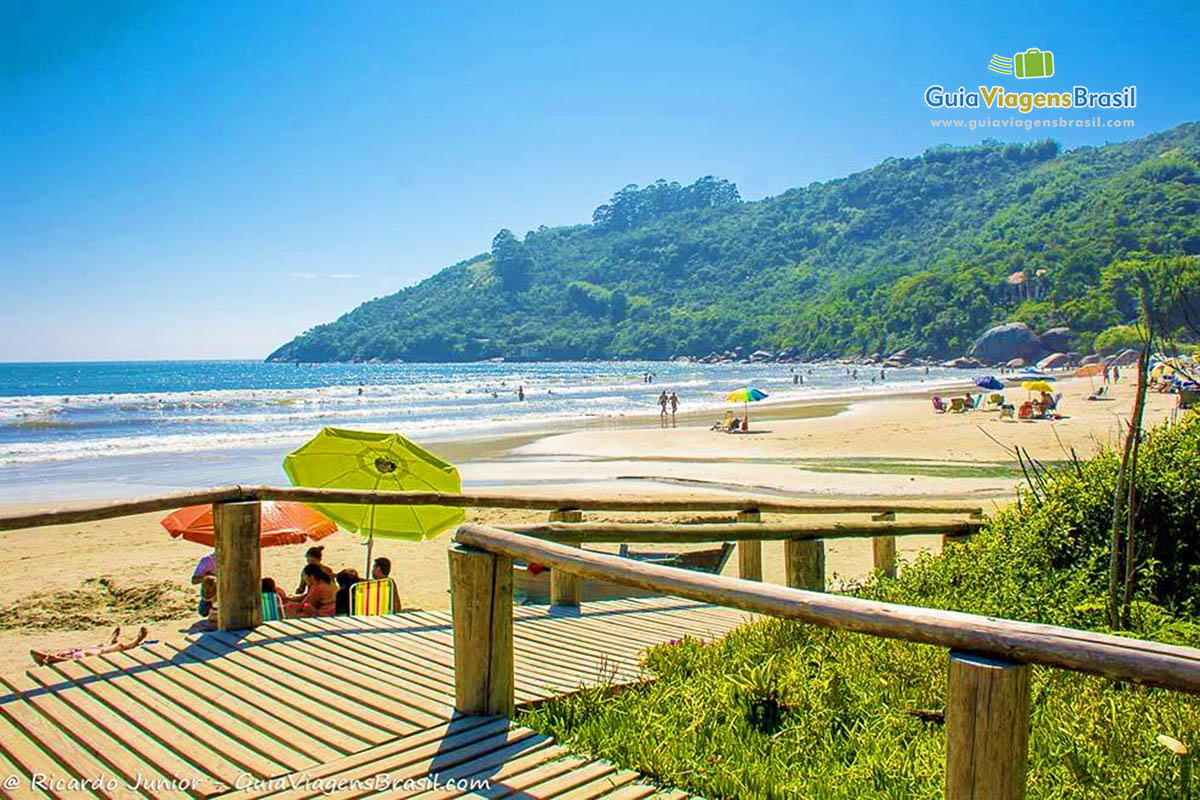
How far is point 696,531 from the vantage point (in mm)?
5371

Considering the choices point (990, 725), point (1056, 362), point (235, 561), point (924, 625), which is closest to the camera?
point (990, 725)

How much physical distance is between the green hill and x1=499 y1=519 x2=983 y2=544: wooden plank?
260ft

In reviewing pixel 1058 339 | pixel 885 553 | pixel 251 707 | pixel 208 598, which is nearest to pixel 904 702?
pixel 251 707

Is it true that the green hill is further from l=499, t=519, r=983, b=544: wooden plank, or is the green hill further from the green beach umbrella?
the green beach umbrella

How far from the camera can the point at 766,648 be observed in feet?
15.2

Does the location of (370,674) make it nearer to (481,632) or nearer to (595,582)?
(481,632)

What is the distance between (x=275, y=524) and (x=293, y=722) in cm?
392

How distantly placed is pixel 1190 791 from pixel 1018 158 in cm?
20293

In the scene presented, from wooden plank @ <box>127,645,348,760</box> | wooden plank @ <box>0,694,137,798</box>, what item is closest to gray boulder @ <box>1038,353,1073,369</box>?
wooden plank @ <box>127,645,348,760</box>

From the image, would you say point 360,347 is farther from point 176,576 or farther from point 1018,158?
point 176,576

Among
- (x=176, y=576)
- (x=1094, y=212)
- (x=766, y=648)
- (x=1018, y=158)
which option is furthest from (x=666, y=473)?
(x=1018, y=158)

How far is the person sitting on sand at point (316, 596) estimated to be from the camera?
6910 mm

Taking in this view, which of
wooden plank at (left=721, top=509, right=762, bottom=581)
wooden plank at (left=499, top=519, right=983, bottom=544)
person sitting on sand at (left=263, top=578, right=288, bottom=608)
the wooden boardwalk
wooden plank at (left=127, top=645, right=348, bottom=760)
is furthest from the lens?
wooden plank at (left=721, top=509, right=762, bottom=581)

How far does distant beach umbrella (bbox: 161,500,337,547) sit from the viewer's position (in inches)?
273
